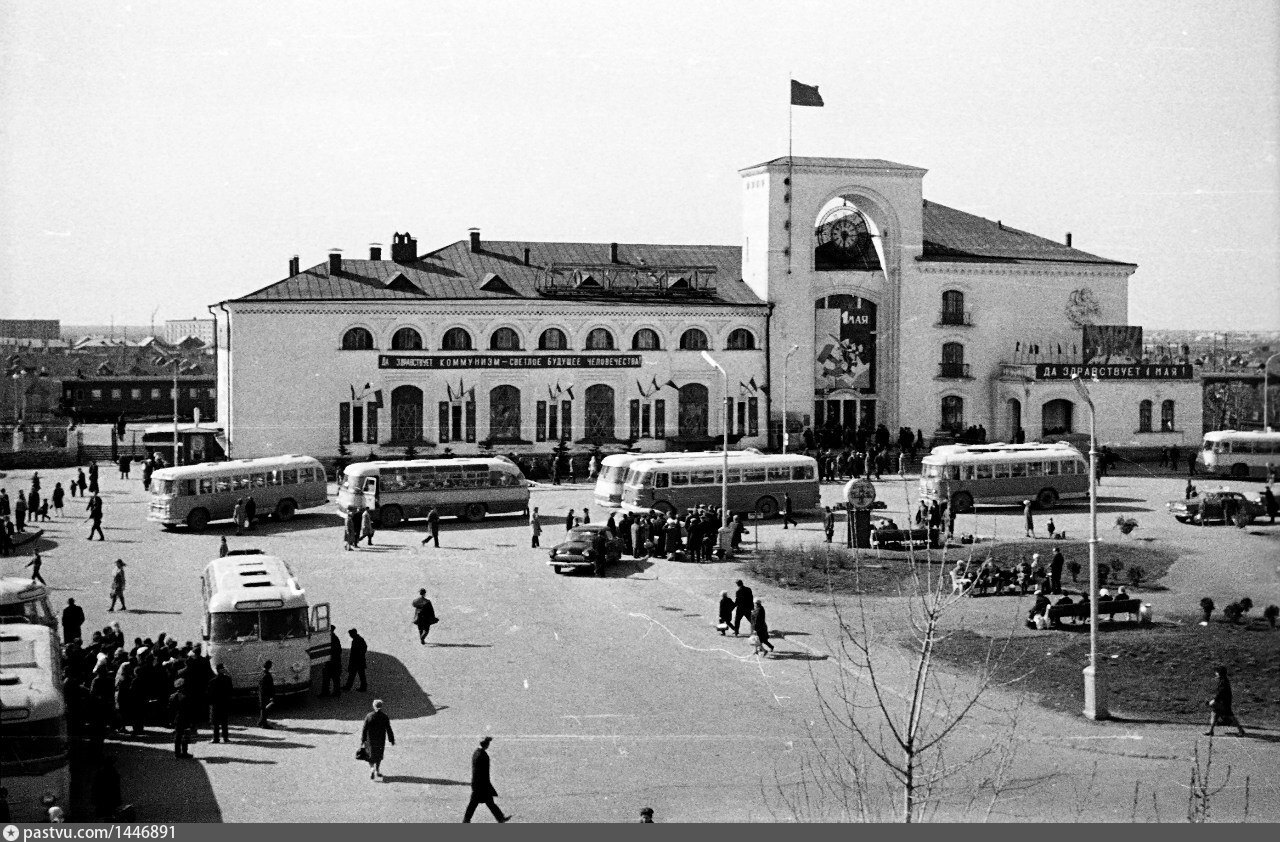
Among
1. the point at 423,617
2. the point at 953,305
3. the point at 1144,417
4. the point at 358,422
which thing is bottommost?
the point at 423,617

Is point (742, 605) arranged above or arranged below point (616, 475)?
below

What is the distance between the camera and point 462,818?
18.6m

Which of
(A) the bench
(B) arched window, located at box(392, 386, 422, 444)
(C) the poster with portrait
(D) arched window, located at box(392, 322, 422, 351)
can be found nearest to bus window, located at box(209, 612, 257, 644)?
(A) the bench

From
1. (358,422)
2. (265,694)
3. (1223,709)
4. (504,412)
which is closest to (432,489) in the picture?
(358,422)

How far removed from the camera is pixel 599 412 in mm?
60625

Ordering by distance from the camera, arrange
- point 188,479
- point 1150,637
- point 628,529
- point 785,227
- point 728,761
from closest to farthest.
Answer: point 728,761 < point 1150,637 < point 628,529 < point 188,479 < point 785,227

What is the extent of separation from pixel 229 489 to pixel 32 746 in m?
25.8

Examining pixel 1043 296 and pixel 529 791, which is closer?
pixel 529 791

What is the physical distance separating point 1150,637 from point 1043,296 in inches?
1515

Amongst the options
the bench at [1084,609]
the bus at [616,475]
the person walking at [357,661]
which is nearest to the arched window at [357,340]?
the bus at [616,475]

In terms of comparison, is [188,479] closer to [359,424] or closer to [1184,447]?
[359,424]

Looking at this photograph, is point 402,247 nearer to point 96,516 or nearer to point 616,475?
point 616,475

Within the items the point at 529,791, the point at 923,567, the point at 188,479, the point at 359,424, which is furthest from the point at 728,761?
the point at 359,424

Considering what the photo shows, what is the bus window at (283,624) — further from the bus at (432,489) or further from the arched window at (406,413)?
the arched window at (406,413)
